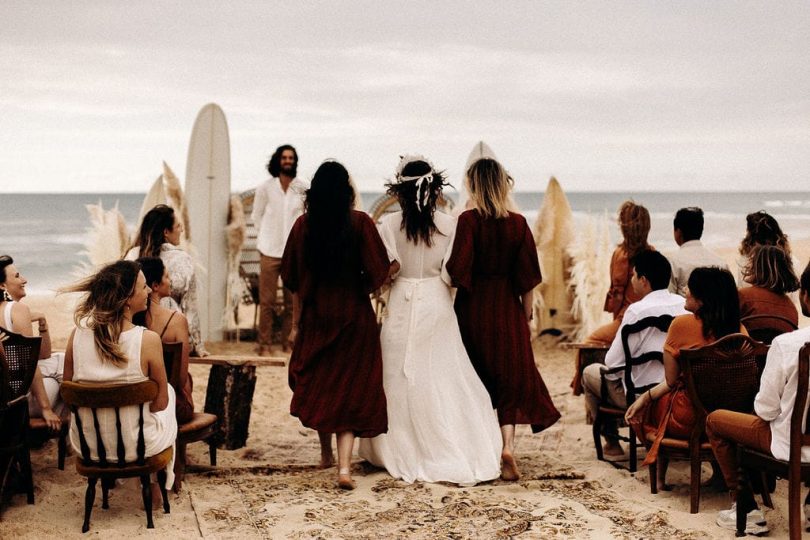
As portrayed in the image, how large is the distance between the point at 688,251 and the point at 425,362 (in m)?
1.98

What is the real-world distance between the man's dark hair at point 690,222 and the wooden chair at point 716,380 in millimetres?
1680

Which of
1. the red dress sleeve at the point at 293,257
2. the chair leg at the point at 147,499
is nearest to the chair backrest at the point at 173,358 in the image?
the chair leg at the point at 147,499

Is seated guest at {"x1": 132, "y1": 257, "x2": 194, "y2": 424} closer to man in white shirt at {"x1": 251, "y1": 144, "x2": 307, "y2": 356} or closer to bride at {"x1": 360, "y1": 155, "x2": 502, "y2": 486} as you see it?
bride at {"x1": 360, "y1": 155, "x2": 502, "y2": 486}

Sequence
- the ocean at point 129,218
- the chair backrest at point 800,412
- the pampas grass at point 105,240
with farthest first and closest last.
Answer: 1. the ocean at point 129,218
2. the pampas grass at point 105,240
3. the chair backrest at point 800,412

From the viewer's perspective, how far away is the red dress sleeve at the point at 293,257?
5.46 meters

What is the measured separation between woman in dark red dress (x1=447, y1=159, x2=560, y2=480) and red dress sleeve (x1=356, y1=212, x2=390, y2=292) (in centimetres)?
39

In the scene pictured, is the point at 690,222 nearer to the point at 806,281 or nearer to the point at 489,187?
the point at 489,187

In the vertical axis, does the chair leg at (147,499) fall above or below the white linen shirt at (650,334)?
below

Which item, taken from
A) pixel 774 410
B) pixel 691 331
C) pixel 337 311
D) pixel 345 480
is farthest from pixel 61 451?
pixel 774 410

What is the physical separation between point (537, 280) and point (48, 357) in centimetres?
276

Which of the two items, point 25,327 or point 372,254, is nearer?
point 25,327

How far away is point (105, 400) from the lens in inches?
175

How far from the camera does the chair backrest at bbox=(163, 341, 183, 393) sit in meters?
4.96

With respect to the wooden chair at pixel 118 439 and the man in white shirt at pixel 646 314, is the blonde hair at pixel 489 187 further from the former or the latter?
the wooden chair at pixel 118 439
